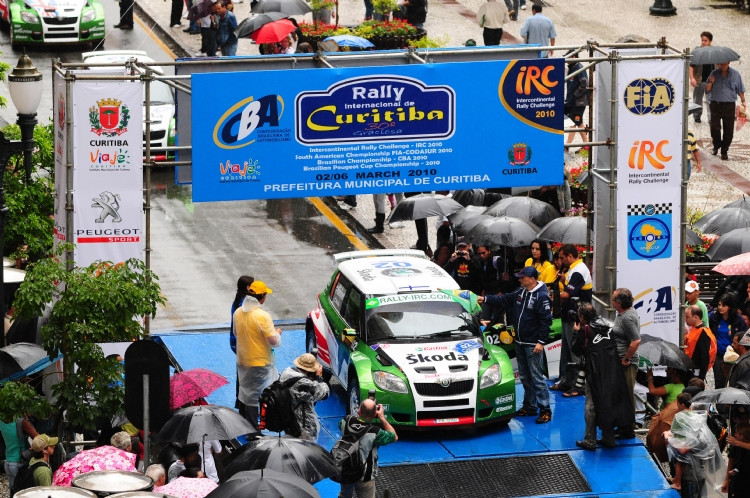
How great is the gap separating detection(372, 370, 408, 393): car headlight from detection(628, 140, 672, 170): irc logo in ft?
13.2

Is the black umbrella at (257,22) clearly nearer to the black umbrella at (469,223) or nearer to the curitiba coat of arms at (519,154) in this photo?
the black umbrella at (469,223)

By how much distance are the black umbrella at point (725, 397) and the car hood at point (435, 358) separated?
2.84 meters

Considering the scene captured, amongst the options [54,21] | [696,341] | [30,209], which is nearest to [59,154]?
[30,209]

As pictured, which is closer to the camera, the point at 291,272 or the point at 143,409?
the point at 143,409

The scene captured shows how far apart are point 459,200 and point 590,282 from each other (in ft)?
18.1

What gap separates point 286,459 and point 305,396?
2.15 meters

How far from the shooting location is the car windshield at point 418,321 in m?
17.0

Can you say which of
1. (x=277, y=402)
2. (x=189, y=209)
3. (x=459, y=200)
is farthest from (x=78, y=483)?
(x=189, y=209)

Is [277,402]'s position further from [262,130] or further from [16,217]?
[16,217]

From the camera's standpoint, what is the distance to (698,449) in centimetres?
1454

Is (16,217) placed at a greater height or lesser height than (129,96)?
lesser

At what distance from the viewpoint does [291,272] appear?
943 inches

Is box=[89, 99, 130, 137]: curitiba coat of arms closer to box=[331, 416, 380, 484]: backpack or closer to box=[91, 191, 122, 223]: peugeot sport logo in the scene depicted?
box=[91, 191, 122, 223]: peugeot sport logo

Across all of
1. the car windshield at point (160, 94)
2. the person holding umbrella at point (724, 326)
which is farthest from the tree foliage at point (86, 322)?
the car windshield at point (160, 94)
